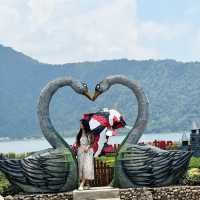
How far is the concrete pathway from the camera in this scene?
18.9 meters

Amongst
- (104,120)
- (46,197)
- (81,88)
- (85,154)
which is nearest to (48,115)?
(81,88)

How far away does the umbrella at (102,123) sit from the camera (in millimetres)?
33500

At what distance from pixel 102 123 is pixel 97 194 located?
15565mm

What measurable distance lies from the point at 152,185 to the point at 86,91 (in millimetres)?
3335

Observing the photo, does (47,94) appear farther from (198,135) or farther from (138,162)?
(198,135)

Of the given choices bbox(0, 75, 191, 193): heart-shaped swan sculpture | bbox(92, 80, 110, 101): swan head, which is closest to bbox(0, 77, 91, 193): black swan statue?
bbox(0, 75, 191, 193): heart-shaped swan sculpture

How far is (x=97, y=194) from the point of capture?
18.9m

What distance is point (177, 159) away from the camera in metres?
20.2

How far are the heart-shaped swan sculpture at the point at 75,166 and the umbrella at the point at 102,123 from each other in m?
12.1

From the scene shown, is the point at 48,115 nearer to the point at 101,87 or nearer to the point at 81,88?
the point at 81,88

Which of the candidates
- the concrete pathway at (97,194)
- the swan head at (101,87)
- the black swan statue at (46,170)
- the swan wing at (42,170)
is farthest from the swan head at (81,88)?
the concrete pathway at (97,194)

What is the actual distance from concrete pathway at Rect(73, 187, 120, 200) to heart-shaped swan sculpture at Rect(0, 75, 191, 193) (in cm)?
74

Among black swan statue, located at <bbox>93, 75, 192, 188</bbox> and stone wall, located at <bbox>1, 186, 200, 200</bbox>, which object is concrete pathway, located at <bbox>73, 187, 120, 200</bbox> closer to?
stone wall, located at <bbox>1, 186, 200, 200</bbox>

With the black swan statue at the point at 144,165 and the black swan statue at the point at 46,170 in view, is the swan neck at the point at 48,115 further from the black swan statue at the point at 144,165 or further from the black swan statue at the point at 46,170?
the black swan statue at the point at 144,165
